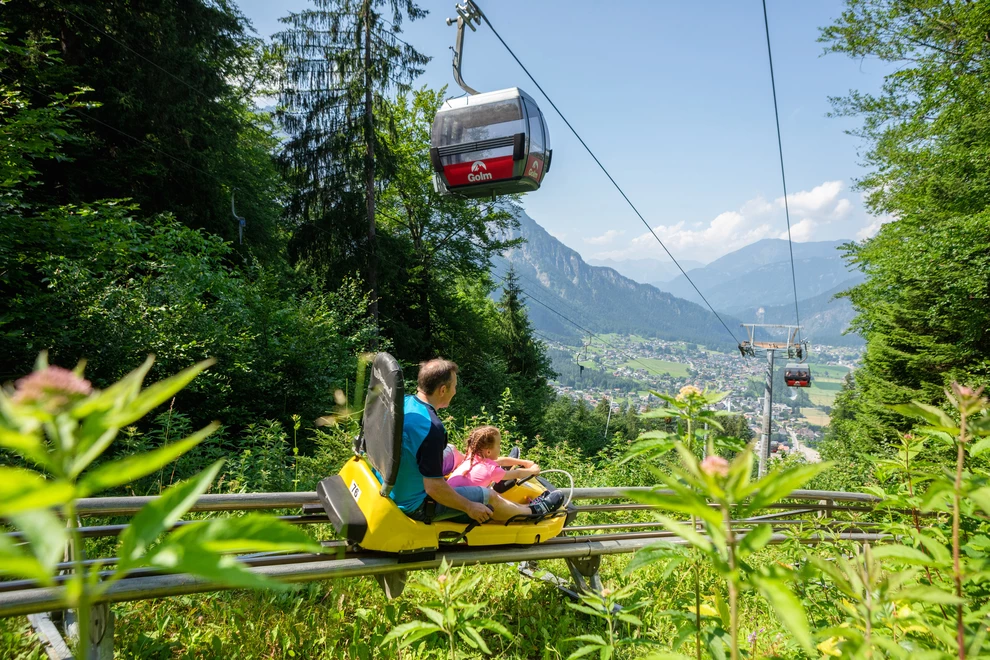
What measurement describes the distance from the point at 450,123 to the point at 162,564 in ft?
31.3

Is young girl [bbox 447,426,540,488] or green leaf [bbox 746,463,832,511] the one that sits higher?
green leaf [bbox 746,463,832,511]

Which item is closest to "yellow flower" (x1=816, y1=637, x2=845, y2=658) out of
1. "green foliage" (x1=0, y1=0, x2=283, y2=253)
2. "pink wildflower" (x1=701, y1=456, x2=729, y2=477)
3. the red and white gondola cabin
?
"pink wildflower" (x1=701, y1=456, x2=729, y2=477)

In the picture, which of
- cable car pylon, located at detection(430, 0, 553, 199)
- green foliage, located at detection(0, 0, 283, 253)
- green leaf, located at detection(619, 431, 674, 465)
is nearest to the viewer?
green leaf, located at detection(619, 431, 674, 465)

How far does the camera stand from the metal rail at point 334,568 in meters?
1.97

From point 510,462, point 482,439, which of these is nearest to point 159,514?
point 482,439

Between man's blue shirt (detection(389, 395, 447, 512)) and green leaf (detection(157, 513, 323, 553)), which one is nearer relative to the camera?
green leaf (detection(157, 513, 323, 553))

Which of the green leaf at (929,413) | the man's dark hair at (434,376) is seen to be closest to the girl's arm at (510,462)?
the man's dark hair at (434,376)

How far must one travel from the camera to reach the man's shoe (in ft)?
10.7

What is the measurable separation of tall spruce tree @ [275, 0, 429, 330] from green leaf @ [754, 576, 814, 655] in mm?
14474

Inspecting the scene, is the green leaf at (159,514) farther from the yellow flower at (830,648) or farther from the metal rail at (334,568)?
A: the yellow flower at (830,648)

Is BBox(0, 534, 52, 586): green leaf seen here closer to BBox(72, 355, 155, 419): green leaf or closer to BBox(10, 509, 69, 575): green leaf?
BBox(10, 509, 69, 575): green leaf

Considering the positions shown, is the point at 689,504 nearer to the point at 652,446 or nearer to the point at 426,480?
the point at 652,446

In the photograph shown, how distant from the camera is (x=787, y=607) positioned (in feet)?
2.45

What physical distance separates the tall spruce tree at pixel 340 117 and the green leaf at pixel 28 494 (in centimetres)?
1464
